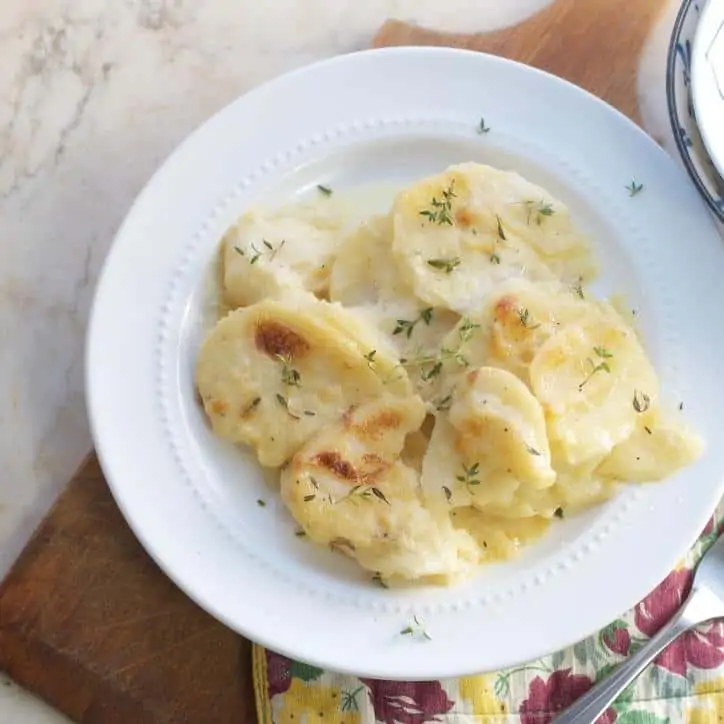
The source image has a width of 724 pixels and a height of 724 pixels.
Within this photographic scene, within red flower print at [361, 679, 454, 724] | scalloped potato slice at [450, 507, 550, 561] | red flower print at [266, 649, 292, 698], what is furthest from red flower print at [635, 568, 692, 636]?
red flower print at [266, 649, 292, 698]

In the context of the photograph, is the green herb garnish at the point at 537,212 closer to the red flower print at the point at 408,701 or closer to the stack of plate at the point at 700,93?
the stack of plate at the point at 700,93

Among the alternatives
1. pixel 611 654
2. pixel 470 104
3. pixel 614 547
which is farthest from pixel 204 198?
pixel 611 654

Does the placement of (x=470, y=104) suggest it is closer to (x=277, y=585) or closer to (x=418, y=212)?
(x=418, y=212)

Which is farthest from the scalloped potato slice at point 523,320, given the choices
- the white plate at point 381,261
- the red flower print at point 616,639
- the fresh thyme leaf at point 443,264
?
the red flower print at point 616,639

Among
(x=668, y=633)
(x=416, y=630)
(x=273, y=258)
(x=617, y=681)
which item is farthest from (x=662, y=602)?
(x=273, y=258)

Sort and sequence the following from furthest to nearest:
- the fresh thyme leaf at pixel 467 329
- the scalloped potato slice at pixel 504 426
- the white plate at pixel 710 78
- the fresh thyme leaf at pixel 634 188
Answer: the fresh thyme leaf at pixel 634 188
the white plate at pixel 710 78
the fresh thyme leaf at pixel 467 329
the scalloped potato slice at pixel 504 426

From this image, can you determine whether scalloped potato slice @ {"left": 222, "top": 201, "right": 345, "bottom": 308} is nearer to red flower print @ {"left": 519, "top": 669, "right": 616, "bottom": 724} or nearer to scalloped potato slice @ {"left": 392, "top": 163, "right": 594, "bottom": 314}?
scalloped potato slice @ {"left": 392, "top": 163, "right": 594, "bottom": 314}
